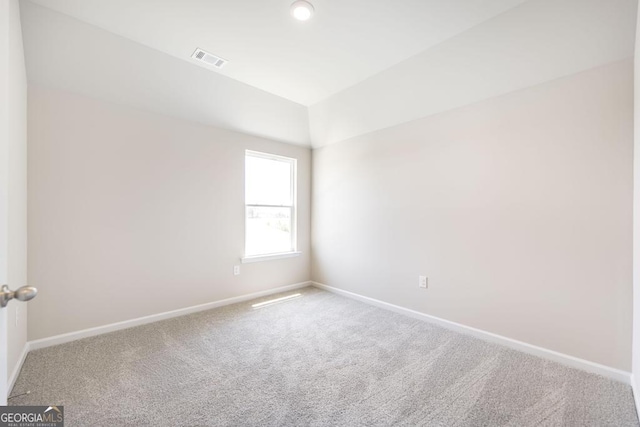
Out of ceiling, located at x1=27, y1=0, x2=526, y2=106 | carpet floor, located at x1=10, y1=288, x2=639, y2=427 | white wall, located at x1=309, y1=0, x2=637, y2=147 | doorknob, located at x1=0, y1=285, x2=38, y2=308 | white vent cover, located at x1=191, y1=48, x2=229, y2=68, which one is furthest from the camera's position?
white vent cover, located at x1=191, y1=48, x2=229, y2=68

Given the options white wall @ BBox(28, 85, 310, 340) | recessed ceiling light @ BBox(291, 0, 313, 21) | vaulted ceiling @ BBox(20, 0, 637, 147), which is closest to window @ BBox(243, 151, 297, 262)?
white wall @ BBox(28, 85, 310, 340)

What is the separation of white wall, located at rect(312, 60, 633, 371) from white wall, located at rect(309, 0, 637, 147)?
0.12 metres

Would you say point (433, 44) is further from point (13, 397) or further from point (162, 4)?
point (13, 397)

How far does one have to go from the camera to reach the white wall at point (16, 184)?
5.90ft

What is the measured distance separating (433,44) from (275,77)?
5.11ft

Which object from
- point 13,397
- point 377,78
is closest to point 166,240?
point 13,397

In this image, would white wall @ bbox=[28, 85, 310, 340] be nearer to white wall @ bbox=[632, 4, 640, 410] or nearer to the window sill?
the window sill

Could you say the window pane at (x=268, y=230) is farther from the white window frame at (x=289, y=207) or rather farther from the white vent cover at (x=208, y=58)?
the white vent cover at (x=208, y=58)

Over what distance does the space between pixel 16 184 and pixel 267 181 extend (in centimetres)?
254

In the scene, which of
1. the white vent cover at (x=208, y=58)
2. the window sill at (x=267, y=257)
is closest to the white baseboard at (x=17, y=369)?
the window sill at (x=267, y=257)

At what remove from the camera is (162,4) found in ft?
6.50

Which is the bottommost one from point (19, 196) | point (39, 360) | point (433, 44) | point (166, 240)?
point (39, 360)

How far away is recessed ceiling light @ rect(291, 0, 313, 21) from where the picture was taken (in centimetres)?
195

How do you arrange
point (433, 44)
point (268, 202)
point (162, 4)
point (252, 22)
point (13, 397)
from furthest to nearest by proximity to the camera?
point (268, 202) < point (433, 44) < point (252, 22) < point (162, 4) < point (13, 397)
